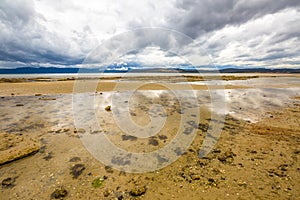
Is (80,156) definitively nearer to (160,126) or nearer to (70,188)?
(70,188)

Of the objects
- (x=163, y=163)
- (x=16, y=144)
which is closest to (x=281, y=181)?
(x=163, y=163)

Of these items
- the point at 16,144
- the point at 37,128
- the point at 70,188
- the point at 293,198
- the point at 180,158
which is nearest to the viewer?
the point at 293,198

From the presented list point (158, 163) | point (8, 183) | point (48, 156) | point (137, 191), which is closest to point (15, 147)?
point (48, 156)

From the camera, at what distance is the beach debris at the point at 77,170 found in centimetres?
539

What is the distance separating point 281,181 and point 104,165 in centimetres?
570

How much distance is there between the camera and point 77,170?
5633 millimetres

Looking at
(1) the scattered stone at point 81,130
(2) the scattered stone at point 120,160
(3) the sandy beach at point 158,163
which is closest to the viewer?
(3) the sandy beach at point 158,163

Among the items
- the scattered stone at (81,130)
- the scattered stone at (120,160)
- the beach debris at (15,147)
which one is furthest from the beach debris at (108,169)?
the scattered stone at (81,130)

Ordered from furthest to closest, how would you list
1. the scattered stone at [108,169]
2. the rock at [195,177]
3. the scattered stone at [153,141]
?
the scattered stone at [153,141] < the scattered stone at [108,169] < the rock at [195,177]

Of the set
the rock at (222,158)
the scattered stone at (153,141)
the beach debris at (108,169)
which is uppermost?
the rock at (222,158)

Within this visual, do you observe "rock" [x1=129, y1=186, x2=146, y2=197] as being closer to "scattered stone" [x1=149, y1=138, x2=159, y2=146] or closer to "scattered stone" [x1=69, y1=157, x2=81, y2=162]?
"scattered stone" [x1=69, y1=157, x2=81, y2=162]

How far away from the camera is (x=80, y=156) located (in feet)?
21.4

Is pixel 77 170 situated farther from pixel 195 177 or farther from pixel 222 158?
pixel 222 158

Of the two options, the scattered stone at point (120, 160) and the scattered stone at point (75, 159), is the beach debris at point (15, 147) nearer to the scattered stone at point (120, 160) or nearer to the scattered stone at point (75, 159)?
the scattered stone at point (75, 159)
